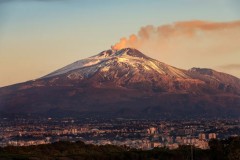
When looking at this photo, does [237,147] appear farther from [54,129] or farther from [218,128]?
[54,129]

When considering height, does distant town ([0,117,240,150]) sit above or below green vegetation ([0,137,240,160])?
above

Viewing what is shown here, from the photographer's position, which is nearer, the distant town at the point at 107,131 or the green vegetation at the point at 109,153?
the green vegetation at the point at 109,153

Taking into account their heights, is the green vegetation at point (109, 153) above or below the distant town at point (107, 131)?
below

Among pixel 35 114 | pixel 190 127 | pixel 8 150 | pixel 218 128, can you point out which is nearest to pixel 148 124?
pixel 190 127

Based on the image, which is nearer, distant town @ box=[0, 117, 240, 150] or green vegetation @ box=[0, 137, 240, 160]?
green vegetation @ box=[0, 137, 240, 160]
